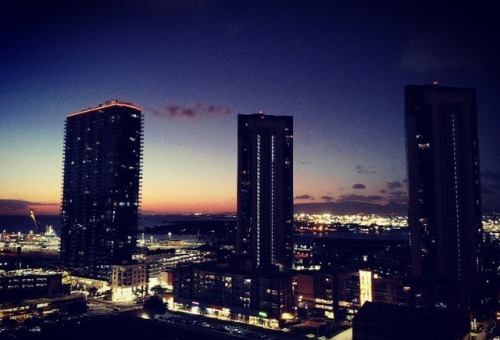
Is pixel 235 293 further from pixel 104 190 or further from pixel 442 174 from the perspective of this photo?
pixel 104 190

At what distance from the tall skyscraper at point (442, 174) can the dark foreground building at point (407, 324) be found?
36.0 meters

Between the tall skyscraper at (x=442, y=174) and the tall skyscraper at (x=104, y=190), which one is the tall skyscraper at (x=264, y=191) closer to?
the tall skyscraper at (x=104, y=190)

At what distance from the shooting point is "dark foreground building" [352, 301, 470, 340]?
57562 millimetres

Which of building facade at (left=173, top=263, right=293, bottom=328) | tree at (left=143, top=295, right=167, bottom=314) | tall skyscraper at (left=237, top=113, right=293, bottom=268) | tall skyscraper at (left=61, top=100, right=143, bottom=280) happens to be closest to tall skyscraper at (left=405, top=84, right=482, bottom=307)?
building facade at (left=173, top=263, right=293, bottom=328)

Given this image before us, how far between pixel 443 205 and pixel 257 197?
170 feet

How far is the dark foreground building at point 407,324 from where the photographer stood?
57.6m

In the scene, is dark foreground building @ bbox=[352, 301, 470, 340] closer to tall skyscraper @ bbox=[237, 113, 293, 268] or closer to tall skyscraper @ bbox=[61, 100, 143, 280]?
tall skyscraper @ bbox=[237, 113, 293, 268]

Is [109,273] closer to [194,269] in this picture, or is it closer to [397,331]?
[194,269]

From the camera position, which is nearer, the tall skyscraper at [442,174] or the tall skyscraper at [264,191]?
the tall skyscraper at [442,174]

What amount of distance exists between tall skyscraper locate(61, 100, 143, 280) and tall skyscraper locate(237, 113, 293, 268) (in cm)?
3321

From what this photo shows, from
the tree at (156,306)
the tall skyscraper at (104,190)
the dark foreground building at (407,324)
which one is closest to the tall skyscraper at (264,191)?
the tall skyscraper at (104,190)

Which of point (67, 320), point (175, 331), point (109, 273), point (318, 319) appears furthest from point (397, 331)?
point (109, 273)

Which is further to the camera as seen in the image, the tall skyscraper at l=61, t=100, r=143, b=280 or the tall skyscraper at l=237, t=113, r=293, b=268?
the tall skyscraper at l=237, t=113, r=293, b=268

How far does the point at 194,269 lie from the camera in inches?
3706
